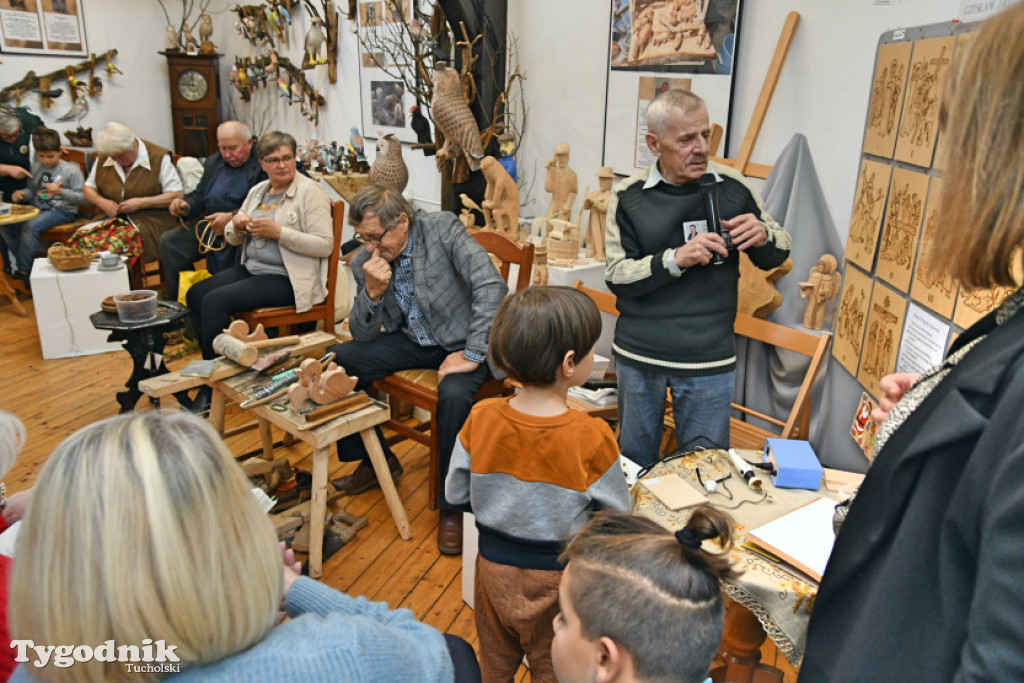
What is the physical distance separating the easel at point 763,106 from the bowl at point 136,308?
10.3 feet

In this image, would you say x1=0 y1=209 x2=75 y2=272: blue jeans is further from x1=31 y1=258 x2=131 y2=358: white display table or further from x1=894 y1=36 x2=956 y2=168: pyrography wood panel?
x1=894 y1=36 x2=956 y2=168: pyrography wood panel

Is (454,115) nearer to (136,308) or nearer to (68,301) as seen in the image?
(136,308)

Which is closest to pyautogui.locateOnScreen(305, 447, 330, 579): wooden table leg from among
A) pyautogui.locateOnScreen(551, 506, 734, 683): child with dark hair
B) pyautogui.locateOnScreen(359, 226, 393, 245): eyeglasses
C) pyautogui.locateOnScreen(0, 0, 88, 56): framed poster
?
pyautogui.locateOnScreen(359, 226, 393, 245): eyeglasses

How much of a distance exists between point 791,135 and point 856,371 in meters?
1.35

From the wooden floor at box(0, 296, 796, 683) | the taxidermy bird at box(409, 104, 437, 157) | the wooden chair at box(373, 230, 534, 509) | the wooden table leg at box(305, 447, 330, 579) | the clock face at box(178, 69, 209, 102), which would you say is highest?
the clock face at box(178, 69, 209, 102)

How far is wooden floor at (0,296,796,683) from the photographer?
2.66m

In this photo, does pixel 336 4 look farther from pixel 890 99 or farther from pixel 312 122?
pixel 890 99

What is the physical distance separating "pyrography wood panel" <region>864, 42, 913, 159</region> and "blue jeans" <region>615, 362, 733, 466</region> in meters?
1.06

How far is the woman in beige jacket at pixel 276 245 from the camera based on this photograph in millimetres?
3887

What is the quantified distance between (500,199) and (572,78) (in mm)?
1087

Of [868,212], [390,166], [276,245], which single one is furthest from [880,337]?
[390,166]

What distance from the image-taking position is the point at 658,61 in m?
3.99

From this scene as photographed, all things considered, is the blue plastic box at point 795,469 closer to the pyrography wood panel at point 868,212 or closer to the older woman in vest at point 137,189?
the pyrography wood panel at point 868,212

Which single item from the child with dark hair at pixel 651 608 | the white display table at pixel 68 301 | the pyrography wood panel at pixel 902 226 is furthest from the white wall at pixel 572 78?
the white display table at pixel 68 301
